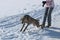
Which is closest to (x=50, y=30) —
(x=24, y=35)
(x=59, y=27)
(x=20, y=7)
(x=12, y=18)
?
(x=59, y=27)

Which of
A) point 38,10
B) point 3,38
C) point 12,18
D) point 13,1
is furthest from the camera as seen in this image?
point 13,1

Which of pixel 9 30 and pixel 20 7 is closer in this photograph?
pixel 9 30

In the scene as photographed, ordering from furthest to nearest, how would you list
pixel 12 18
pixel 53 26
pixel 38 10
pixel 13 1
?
pixel 13 1, pixel 38 10, pixel 12 18, pixel 53 26

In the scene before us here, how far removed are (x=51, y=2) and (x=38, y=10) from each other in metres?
4.74

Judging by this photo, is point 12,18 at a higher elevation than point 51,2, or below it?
below

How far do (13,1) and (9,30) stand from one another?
8416 millimetres

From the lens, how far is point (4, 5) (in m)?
17.1

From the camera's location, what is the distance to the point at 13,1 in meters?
18.5

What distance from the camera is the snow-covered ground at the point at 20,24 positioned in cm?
937

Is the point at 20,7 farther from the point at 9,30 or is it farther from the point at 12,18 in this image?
the point at 9,30

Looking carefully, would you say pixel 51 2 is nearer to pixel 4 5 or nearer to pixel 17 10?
pixel 17 10

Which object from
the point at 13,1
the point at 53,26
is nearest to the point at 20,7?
the point at 13,1

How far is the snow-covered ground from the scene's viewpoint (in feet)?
30.7

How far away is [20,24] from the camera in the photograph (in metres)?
11.4
